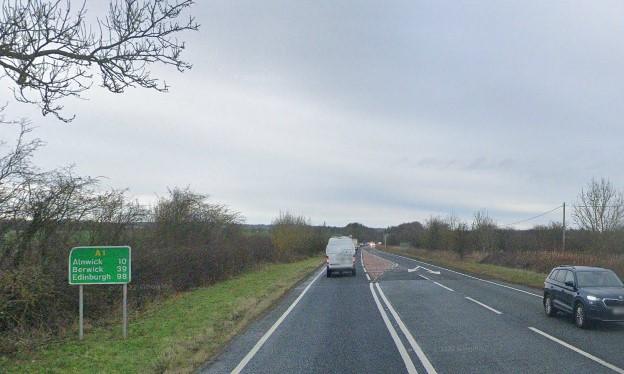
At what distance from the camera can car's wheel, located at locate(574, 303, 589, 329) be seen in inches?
534

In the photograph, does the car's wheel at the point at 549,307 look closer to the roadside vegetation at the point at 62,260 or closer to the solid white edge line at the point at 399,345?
the solid white edge line at the point at 399,345

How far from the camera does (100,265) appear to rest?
1239cm

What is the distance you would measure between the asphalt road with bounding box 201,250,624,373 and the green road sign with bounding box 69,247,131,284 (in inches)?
121

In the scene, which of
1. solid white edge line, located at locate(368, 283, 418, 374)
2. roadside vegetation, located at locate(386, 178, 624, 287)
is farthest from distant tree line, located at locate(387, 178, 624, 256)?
solid white edge line, located at locate(368, 283, 418, 374)

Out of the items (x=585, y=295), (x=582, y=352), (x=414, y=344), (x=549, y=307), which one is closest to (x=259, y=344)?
(x=414, y=344)

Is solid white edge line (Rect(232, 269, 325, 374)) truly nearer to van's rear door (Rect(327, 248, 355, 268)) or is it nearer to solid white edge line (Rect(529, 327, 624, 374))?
solid white edge line (Rect(529, 327, 624, 374))

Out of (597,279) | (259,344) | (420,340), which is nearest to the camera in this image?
(259,344)

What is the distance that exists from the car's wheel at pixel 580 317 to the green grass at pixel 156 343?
8.47 meters

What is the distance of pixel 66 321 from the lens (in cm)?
1363

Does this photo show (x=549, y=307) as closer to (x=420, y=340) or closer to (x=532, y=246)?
(x=420, y=340)

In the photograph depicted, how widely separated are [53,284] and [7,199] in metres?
2.25

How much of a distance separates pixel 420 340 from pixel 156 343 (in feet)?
18.1

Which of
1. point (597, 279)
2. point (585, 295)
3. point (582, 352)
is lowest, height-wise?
point (582, 352)

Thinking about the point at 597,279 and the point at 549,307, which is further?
the point at 549,307
